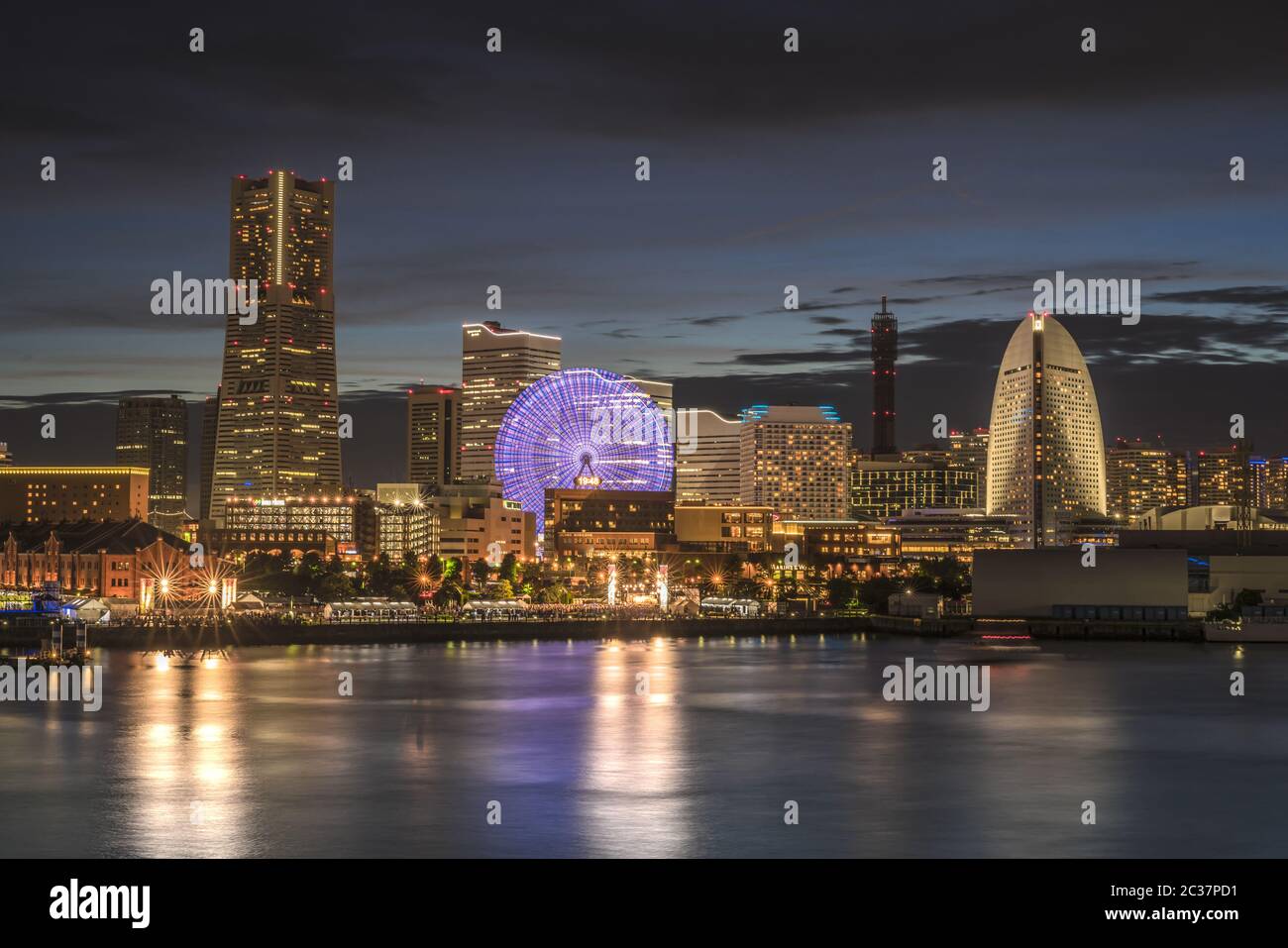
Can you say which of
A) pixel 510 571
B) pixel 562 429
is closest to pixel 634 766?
pixel 510 571

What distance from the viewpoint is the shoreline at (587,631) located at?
336 ft

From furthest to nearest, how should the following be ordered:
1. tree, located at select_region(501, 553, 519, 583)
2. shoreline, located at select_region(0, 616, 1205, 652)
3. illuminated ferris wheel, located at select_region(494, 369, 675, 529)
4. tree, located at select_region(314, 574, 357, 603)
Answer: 1. illuminated ferris wheel, located at select_region(494, 369, 675, 529)
2. tree, located at select_region(501, 553, 519, 583)
3. tree, located at select_region(314, 574, 357, 603)
4. shoreline, located at select_region(0, 616, 1205, 652)

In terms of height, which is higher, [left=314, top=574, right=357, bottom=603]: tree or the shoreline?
[left=314, top=574, right=357, bottom=603]: tree

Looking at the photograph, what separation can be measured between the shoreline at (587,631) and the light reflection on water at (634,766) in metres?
18.7

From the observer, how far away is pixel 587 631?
396 ft

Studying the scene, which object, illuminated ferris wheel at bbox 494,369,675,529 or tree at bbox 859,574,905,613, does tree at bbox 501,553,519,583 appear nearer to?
illuminated ferris wheel at bbox 494,369,675,529

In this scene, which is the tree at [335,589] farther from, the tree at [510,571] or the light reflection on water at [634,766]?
the light reflection on water at [634,766]

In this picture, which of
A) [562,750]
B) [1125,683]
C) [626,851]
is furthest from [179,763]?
[1125,683]

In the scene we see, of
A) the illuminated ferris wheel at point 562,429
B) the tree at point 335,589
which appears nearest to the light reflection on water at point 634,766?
the tree at point 335,589

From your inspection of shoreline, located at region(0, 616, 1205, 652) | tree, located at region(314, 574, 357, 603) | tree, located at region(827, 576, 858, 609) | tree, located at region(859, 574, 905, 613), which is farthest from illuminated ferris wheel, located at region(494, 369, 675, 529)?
shoreline, located at region(0, 616, 1205, 652)

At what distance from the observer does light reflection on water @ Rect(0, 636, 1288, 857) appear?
1547 inches

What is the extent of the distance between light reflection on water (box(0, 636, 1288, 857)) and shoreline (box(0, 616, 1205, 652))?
61.2 feet

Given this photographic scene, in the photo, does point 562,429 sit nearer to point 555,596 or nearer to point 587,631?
point 555,596
